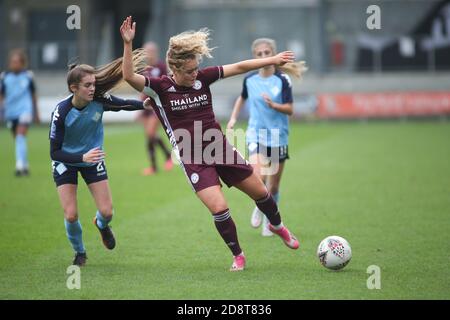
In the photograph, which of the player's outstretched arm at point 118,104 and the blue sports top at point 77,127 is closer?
the blue sports top at point 77,127

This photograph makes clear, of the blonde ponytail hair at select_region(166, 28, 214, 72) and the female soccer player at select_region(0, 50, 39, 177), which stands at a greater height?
the blonde ponytail hair at select_region(166, 28, 214, 72)

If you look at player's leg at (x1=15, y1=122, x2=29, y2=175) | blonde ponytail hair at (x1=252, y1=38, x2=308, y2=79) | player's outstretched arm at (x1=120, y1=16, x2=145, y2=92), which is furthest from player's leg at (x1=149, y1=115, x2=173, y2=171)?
player's outstretched arm at (x1=120, y1=16, x2=145, y2=92)

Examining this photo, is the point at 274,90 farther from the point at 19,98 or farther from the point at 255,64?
the point at 19,98

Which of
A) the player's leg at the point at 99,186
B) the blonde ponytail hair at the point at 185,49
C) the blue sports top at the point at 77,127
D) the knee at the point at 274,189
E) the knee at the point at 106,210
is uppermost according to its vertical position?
the blonde ponytail hair at the point at 185,49

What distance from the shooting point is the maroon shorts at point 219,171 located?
7.48 m

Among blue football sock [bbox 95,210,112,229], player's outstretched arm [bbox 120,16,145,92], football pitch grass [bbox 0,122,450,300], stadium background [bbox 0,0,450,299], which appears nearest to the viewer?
football pitch grass [bbox 0,122,450,300]

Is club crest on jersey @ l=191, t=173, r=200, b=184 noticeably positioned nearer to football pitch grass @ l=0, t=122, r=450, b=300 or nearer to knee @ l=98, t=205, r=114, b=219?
football pitch grass @ l=0, t=122, r=450, b=300

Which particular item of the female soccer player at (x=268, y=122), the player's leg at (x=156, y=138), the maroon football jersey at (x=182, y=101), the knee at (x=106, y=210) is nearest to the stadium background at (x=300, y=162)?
the knee at (x=106, y=210)

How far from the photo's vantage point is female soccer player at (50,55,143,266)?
25.0ft

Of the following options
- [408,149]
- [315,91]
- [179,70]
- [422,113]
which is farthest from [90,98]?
[315,91]

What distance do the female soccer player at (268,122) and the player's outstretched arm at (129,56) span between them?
242 centimetres

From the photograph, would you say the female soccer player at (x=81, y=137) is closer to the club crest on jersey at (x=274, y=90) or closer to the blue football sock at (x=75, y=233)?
the blue football sock at (x=75, y=233)

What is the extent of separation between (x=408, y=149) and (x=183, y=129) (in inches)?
531

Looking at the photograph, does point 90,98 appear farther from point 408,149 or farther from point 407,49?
point 407,49
